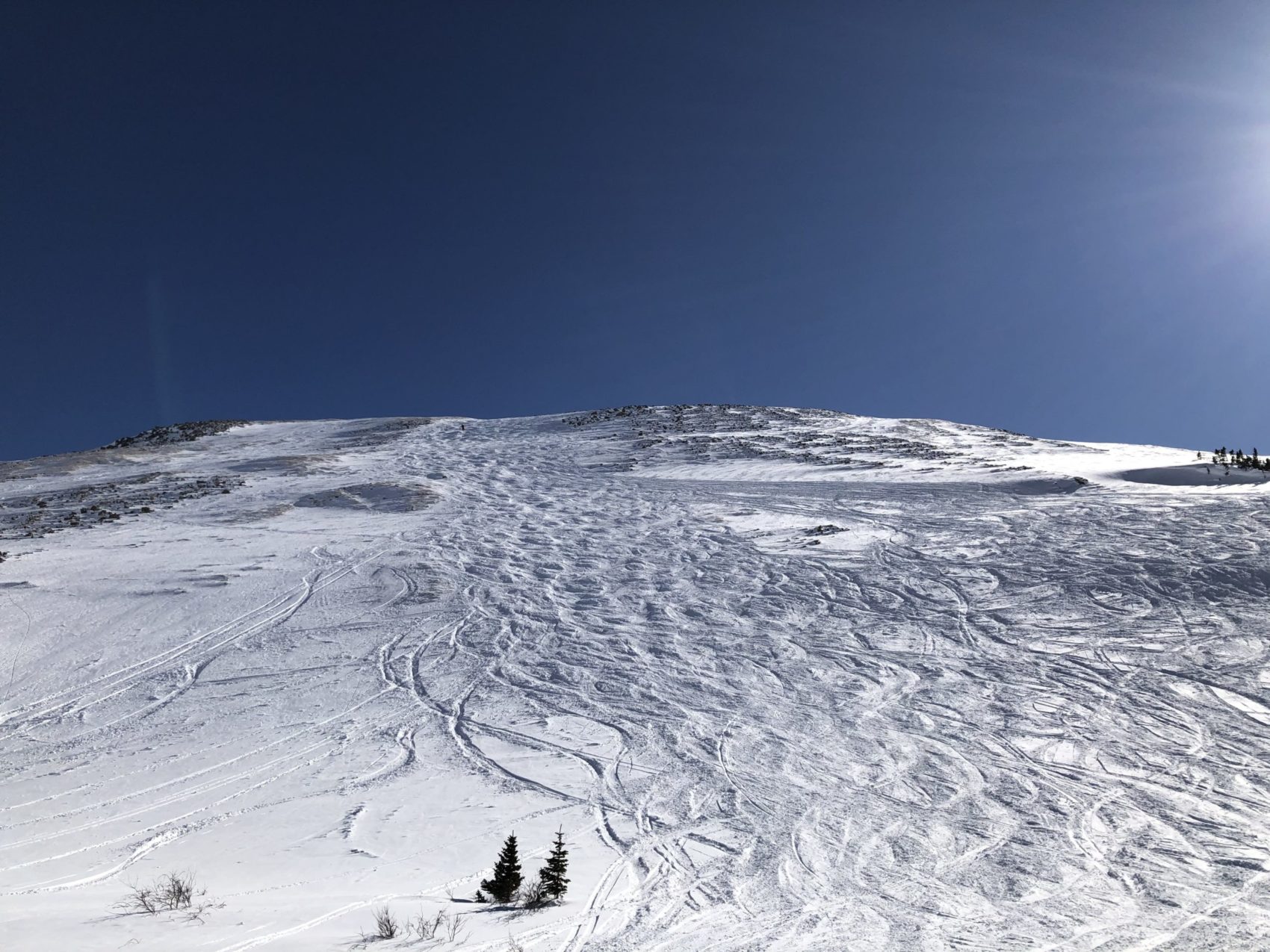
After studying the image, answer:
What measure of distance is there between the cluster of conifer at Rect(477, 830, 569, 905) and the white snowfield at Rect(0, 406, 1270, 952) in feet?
0.53

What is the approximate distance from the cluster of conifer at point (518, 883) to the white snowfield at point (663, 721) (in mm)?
160

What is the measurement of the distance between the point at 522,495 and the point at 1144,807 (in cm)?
2075

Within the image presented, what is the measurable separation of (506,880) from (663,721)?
14.9ft

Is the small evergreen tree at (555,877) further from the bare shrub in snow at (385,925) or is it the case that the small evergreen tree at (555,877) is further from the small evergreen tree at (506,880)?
the bare shrub in snow at (385,925)

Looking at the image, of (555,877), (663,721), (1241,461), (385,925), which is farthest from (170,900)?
(1241,461)

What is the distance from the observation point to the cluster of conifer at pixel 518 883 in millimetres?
5457

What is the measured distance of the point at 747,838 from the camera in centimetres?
689

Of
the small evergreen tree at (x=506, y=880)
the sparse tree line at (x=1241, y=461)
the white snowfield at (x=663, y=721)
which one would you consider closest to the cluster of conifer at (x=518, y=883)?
→ the small evergreen tree at (x=506, y=880)

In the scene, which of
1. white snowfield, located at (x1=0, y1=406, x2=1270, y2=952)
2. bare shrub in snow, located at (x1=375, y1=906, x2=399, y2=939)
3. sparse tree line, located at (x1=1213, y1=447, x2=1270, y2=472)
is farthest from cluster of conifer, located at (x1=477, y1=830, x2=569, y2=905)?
sparse tree line, located at (x1=1213, y1=447, x2=1270, y2=472)

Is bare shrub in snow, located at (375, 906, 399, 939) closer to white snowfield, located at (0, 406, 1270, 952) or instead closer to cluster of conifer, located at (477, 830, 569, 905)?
white snowfield, located at (0, 406, 1270, 952)

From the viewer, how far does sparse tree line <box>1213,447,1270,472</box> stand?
2275cm

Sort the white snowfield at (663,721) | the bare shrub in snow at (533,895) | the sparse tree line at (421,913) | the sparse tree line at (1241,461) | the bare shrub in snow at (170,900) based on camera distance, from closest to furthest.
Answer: the sparse tree line at (421,913) < the bare shrub in snow at (170,900) < the bare shrub in snow at (533,895) < the white snowfield at (663,721) < the sparse tree line at (1241,461)

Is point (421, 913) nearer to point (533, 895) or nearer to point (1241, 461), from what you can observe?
point (533, 895)

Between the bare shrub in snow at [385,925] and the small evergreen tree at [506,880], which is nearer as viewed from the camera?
the bare shrub in snow at [385,925]
